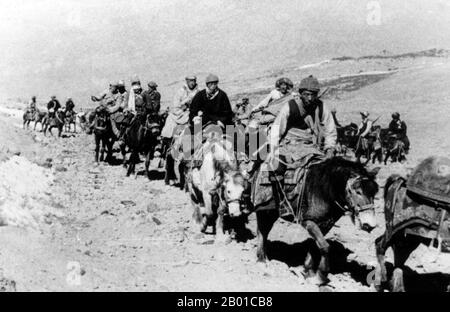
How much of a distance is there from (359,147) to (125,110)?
10.6m

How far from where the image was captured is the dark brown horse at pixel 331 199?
21.4 feet

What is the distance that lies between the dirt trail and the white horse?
432mm

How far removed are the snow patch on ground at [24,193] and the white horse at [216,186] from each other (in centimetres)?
295

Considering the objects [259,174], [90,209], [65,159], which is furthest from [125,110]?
[259,174]

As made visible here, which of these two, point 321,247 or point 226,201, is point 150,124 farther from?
point 321,247

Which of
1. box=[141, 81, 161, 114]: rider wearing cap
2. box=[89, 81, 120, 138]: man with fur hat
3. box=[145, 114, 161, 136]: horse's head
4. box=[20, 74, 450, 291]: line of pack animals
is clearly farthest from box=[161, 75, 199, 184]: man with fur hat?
→ box=[89, 81, 120, 138]: man with fur hat

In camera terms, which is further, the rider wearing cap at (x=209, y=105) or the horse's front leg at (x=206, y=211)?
the rider wearing cap at (x=209, y=105)

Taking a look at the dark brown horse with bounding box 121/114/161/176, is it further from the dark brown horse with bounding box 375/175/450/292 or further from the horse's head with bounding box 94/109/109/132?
the dark brown horse with bounding box 375/175/450/292

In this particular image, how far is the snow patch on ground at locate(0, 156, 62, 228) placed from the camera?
7762 mm

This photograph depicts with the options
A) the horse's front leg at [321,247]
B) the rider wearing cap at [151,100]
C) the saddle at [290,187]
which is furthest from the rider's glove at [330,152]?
the rider wearing cap at [151,100]

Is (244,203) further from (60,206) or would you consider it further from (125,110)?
(125,110)

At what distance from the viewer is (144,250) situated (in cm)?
858

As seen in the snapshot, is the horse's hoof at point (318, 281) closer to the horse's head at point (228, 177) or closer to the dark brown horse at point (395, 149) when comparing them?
the horse's head at point (228, 177)

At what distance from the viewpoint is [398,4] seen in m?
93.2
